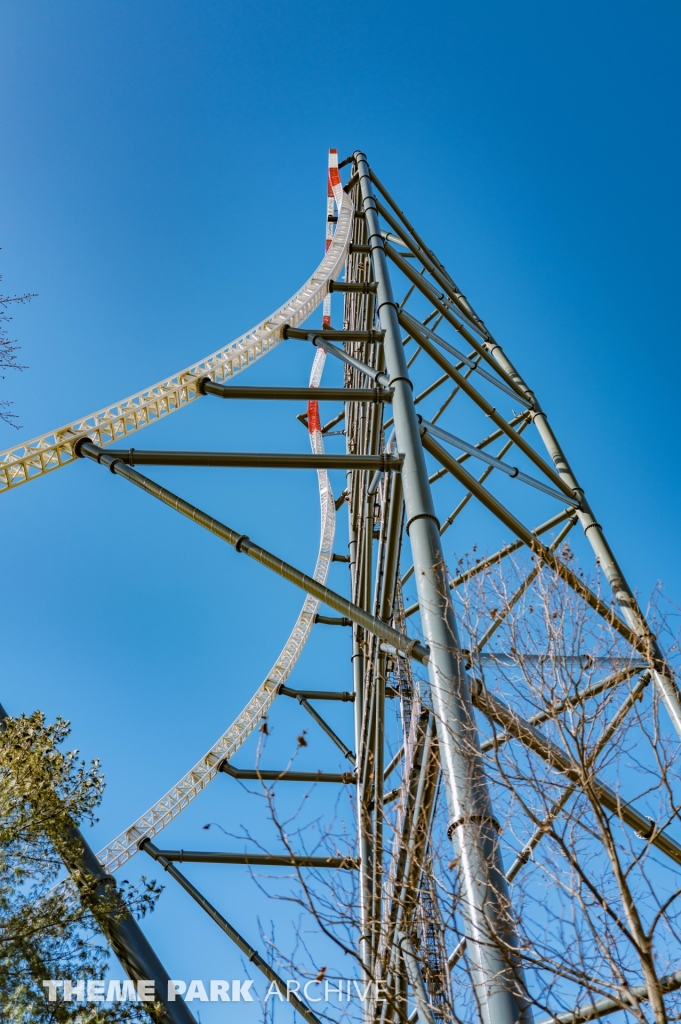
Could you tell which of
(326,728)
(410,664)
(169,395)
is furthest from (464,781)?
(326,728)

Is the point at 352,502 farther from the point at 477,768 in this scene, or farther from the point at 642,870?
the point at 642,870

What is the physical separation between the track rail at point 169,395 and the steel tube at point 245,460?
40.1 inches

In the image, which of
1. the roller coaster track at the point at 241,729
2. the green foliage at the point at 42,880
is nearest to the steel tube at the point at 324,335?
the green foliage at the point at 42,880

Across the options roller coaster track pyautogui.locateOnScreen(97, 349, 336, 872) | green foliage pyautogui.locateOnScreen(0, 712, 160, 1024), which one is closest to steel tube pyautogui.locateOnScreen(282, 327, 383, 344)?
green foliage pyautogui.locateOnScreen(0, 712, 160, 1024)

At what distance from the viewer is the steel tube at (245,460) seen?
263 inches

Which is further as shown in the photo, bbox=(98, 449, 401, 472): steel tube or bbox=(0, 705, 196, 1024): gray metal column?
bbox=(98, 449, 401, 472): steel tube

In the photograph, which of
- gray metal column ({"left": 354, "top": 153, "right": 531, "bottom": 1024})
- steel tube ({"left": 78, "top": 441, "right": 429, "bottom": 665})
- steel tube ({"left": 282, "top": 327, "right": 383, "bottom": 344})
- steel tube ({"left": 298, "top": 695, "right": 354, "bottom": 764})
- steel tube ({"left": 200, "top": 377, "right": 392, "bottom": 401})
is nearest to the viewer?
gray metal column ({"left": 354, "top": 153, "right": 531, "bottom": 1024})

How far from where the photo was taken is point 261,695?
1602 cm

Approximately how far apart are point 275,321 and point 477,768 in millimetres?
6982

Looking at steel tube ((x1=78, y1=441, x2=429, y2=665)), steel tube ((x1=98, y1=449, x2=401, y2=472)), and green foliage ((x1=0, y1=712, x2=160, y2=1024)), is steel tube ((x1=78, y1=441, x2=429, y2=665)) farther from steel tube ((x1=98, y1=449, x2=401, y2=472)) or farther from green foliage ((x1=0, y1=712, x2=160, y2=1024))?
green foliage ((x1=0, y1=712, x2=160, y2=1024))

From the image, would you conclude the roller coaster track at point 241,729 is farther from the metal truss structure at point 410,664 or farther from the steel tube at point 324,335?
the steel tube at point 324,335

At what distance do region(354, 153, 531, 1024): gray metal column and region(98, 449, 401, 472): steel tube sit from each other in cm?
50

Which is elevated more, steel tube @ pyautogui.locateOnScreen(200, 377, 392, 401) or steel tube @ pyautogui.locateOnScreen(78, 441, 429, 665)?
steel tube @ pyautogui.locateOnScreen(200, 377, 392, 401)

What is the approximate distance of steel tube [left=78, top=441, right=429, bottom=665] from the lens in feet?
17.6
